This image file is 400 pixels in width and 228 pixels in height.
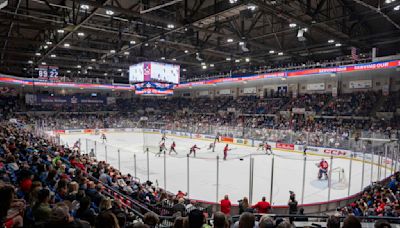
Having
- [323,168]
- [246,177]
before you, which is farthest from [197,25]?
[323,168]

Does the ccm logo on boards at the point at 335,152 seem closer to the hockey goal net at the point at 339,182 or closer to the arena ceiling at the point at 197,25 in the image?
the hockey goal net at the point at 339,182

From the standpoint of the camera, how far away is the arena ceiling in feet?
47.8

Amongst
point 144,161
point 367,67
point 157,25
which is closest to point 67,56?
point 157,25

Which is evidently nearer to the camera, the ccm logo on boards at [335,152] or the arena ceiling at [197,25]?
the arena ceiling at [197,25]

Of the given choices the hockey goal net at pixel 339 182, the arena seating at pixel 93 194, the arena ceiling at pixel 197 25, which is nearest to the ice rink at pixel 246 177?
the hockey goal net at pixel 339 182

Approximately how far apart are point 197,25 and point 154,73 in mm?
6390

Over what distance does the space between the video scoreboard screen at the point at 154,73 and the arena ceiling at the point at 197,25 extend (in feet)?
6.52

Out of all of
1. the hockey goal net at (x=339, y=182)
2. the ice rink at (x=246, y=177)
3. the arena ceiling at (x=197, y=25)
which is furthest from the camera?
the arena ceiling at (x=197, y=25)

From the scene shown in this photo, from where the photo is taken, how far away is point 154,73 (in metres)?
23.5

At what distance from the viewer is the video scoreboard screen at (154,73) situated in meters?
23.4

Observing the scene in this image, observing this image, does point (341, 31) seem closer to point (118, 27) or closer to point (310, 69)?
point (310, 69)

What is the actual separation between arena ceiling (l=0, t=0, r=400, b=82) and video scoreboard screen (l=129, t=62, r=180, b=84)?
199cm

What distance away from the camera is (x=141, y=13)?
14008 mm

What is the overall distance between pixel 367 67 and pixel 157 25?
18.2m
